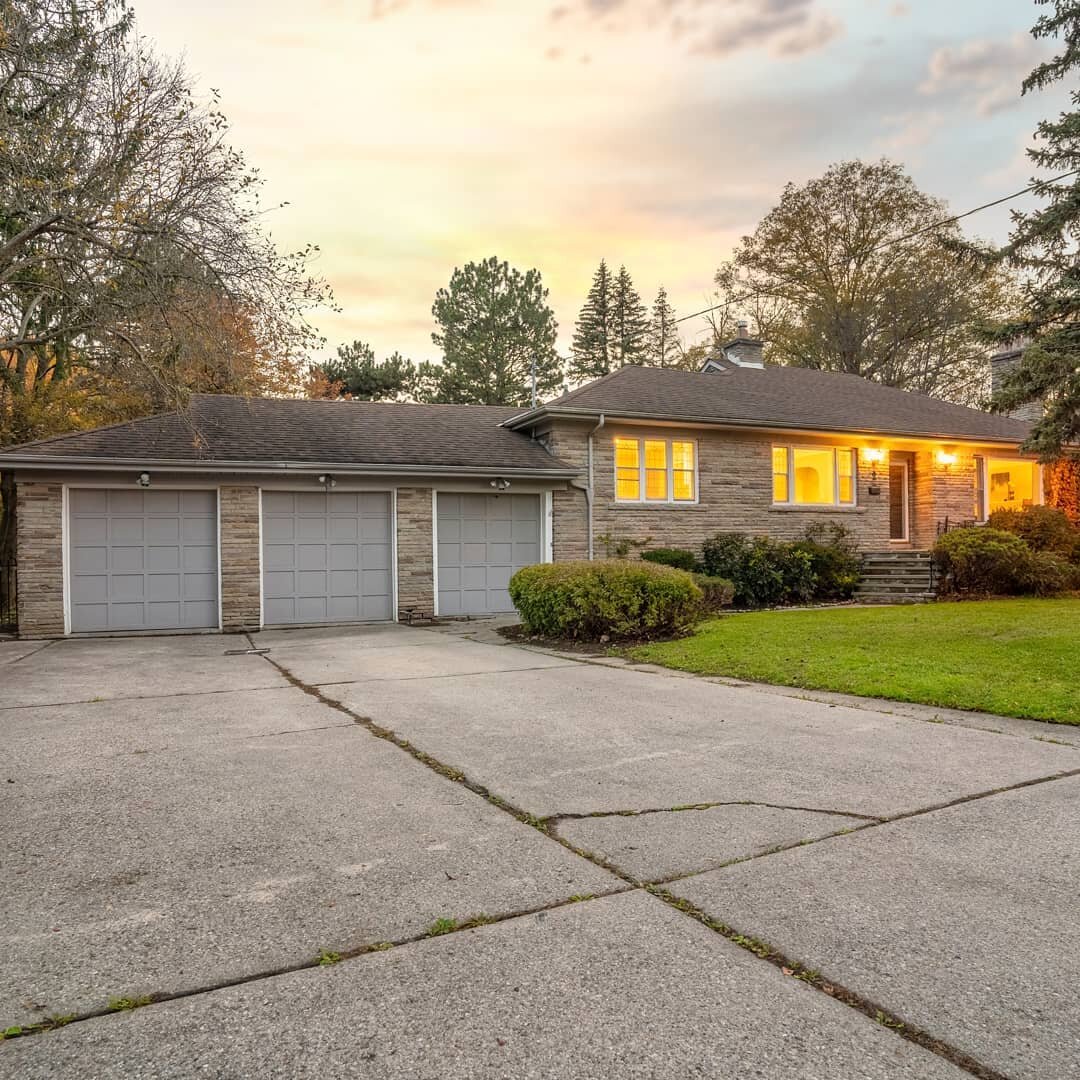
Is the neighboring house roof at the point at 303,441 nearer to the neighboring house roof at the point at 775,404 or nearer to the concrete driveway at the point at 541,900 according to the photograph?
the neighboring house roof at the point at 775,404

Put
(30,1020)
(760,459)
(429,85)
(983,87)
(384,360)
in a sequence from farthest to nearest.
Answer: (384,360) < (760,459) < (983,87) < (429,85) < (30,1020)

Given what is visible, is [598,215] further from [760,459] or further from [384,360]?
[384,360]

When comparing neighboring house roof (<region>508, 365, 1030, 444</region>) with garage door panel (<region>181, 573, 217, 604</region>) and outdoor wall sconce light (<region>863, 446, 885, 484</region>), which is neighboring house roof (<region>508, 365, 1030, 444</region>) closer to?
outdoor wall sconce light (<region>863, 446, 885, 484</region>)

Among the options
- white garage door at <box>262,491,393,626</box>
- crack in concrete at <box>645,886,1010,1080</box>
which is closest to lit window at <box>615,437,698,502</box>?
white garage door at <box>262,491,393,626</box>

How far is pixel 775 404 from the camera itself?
1792cm

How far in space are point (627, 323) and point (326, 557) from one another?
37.3m

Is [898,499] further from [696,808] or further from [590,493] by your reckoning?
[696,808]

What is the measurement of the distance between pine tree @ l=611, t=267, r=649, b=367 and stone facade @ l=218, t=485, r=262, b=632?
36431mm

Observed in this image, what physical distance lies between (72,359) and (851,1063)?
19826mm

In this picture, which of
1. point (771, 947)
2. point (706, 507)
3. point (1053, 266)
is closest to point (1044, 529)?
point (706, 507)

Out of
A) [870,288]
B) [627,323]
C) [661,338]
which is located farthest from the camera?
[661,338]

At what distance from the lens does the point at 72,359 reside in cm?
1705

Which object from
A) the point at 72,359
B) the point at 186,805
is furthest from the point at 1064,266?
the point at 72,359

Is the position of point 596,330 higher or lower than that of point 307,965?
higher
